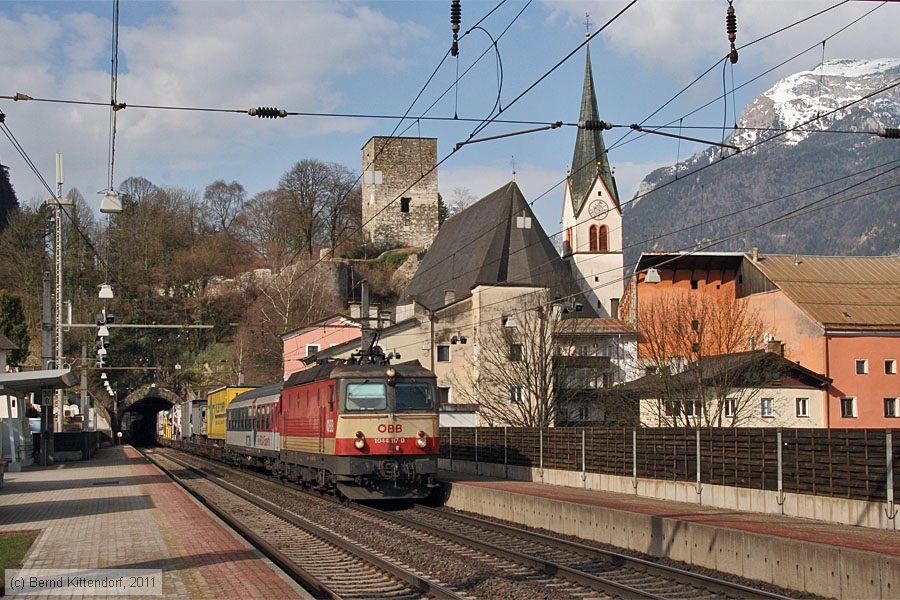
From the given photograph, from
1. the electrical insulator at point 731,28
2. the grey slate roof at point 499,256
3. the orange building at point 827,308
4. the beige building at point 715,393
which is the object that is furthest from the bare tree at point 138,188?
the electrical insulator at point 731,28

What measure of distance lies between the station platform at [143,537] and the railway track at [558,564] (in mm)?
3045

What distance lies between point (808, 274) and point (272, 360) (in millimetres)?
43093

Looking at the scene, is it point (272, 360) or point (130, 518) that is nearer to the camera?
point (130, 518)

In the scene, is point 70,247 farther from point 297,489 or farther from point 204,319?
point 297,489

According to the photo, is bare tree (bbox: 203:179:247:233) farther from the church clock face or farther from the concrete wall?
the concrete wall

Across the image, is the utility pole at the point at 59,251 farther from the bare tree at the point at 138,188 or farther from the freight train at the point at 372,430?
the bare tree at the point at 138,188

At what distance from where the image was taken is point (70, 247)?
255ft

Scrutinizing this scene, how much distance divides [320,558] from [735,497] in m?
8.47

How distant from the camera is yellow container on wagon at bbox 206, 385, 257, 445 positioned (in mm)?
43069

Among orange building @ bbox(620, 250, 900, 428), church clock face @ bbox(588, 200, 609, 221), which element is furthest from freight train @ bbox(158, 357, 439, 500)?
church clock face @ bbox(588, 200, 609, 221)

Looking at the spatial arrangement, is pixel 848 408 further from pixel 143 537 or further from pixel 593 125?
pixel 143 537

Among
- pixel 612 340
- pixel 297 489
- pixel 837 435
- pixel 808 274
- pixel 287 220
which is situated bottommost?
pixel 297 489

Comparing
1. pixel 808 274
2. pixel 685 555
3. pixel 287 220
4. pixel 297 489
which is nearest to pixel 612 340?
pixel 808 274

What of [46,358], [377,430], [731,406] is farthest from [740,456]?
[46,358]
